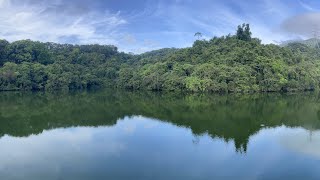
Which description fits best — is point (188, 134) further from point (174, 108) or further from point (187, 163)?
point (174, 108)

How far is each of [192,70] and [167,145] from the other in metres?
34.0

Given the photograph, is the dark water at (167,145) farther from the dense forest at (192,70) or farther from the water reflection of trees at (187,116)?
the dense forest at (192,70)

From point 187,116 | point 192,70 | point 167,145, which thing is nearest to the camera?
point 167,145

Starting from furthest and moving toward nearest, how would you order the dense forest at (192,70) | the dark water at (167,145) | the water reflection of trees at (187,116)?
the dense forest at (192,70) → the water reflection of trees at (187,116) → the dark water at (167,145)

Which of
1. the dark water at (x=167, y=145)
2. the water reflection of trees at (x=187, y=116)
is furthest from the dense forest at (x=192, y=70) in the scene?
the dark water at (x=167, y=145)

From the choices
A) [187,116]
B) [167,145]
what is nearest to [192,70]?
[187,116]

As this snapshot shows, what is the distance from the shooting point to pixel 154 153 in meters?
16.5

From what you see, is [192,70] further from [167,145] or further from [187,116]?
[167,145]

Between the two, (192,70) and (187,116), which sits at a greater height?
(192,70)

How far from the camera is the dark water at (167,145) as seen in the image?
13.8 m

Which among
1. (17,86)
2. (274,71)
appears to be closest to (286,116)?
(274,71)

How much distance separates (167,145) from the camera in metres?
18.1

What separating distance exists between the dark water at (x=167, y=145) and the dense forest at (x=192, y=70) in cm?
1767

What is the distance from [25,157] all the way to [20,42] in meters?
55.0
